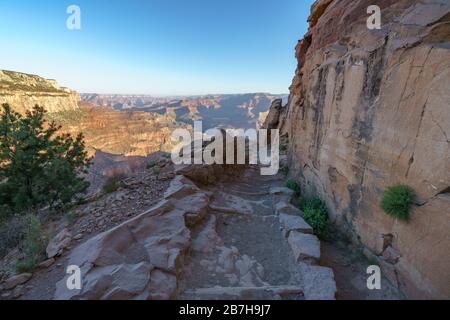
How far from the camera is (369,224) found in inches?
229

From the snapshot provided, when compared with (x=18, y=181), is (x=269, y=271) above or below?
below

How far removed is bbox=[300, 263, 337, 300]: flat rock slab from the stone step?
185 millimetres

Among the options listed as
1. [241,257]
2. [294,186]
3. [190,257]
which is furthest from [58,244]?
[294,186]

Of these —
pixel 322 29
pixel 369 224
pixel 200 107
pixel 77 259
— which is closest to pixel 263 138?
pixel 322 29

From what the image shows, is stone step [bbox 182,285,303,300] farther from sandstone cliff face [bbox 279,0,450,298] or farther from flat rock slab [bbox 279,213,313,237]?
sandstone cliff face [bbox 279,0,450,298]

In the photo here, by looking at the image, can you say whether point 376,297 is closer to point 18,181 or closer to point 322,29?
point 322,29

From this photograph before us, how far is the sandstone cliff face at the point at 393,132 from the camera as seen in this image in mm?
4102

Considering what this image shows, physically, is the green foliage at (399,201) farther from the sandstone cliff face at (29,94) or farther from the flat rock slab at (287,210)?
the sandstone cliff face at (29,94)

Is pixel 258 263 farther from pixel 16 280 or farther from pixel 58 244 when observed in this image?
pixel 16 280

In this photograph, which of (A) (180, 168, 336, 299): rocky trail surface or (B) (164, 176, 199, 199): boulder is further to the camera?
(B) (164, 176, 199, 199): boulder

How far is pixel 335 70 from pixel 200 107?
578 ft

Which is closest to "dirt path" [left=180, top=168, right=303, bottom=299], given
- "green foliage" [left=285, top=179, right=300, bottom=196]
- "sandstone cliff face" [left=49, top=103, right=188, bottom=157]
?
"green foliage" [left=285, top=179, right=300, bottom=196]

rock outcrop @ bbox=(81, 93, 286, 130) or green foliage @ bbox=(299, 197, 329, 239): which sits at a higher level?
rock outcrop @ bbox=(81, 93, 286, 130)

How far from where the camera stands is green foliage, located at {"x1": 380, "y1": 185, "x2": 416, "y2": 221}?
461 centimetres
